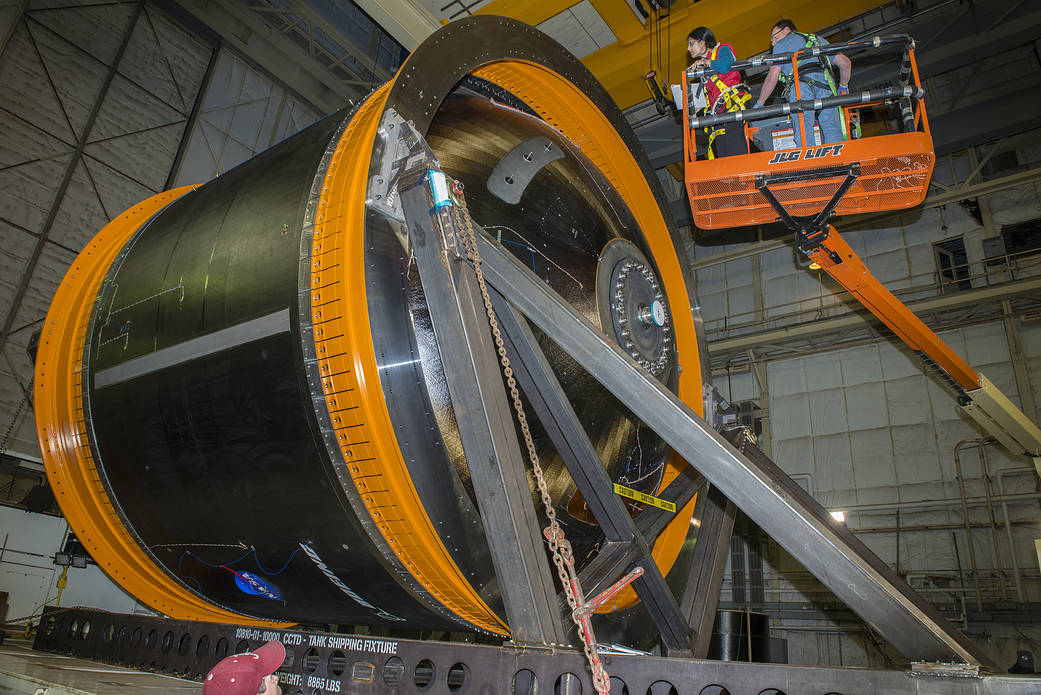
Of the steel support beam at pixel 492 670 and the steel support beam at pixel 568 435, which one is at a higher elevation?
the steel support beam at pixel 568 435

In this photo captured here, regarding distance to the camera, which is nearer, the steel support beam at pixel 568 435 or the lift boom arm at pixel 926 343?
the steel support beam at pixel 568 435

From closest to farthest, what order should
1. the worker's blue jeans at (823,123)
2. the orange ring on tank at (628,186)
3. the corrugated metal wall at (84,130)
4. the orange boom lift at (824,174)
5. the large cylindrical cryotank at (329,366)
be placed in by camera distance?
the large cylindrical cryotank at (329,366) → the orange ring on tank at (628,186) → the orange boom lift at (824,174) → the worker's blue jeans at (823,123) → the corrugated metal wall at (84,130)

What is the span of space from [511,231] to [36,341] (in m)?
3.32

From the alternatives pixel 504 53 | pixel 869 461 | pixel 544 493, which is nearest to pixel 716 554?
pixel 544 493

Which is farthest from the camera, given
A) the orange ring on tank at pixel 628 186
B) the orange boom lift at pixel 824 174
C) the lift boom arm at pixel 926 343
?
the lift boom arm at pixel 926 343

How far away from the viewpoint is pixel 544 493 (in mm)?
2211

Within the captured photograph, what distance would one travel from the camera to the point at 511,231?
3395 mm

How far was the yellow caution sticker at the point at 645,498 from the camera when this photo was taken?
332 cm

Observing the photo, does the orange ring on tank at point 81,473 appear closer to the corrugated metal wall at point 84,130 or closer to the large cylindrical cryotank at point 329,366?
the large cylindrical cryotank at point 329,366

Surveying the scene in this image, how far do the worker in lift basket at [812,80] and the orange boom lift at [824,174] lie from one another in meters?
0.09

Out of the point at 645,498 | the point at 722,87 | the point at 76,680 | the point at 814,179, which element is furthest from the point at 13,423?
the point at 814,179

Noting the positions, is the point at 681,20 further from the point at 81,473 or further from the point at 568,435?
the point at 81,473

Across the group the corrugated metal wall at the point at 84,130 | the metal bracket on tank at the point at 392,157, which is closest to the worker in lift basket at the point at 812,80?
the metal bracket on tank at the point at 392,157

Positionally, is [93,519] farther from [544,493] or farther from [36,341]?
[544,493]
